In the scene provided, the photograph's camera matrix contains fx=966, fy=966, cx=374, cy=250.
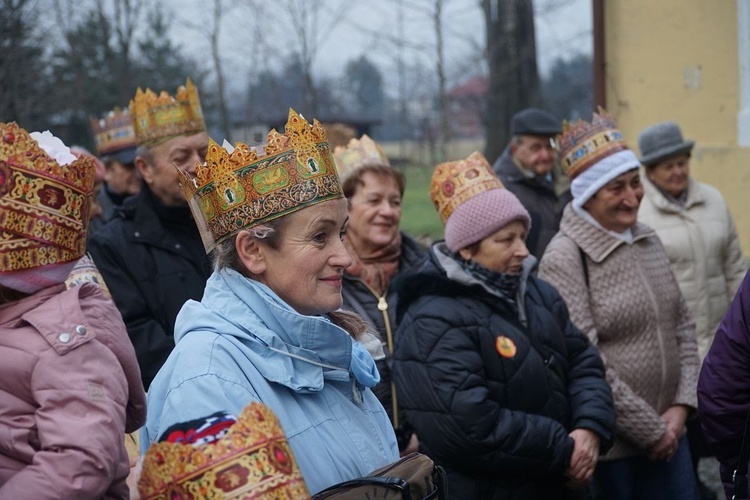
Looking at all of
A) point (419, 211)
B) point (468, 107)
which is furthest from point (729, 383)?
point (468, 107)

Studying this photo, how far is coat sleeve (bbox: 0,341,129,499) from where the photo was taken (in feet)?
6.70

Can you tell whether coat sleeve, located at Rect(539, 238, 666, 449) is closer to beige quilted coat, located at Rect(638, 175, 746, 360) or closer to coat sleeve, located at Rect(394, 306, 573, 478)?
coat sleeve, located at Rect(394, 306, 573, 478)

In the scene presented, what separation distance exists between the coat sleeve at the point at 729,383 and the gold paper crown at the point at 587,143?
176 cm

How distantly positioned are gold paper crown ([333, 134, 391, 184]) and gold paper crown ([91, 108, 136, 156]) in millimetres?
2950

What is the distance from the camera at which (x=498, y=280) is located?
4086mm

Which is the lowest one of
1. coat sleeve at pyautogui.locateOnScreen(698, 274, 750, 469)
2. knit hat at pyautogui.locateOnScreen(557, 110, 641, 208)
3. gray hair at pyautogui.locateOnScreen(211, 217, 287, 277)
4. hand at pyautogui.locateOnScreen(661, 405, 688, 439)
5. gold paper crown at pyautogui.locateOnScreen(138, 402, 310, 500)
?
hand at pyautogui.locateOnScreen(661, 405, 688, 439)

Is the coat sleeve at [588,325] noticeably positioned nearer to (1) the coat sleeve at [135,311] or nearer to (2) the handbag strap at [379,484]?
(1) the coat sleeve at [135,311]

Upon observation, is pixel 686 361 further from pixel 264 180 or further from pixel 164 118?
pixel 264 180

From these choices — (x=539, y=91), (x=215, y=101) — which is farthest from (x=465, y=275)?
(x=215, y=101)

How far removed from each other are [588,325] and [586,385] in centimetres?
47

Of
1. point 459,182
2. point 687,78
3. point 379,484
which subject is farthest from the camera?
point 687,78

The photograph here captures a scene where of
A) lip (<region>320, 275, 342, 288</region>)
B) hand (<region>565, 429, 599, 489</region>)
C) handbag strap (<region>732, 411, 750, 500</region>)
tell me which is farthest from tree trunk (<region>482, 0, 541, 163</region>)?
lip (<region>320, 275, 342, 288</region>)

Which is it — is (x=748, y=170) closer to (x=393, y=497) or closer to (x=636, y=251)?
(x=636, y=251)

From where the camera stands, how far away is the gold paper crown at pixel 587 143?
5.06m
